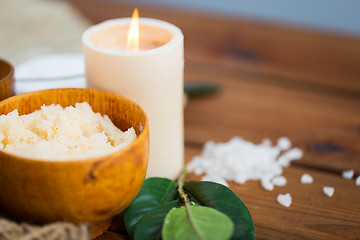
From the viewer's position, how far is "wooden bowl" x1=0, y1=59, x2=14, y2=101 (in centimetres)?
47

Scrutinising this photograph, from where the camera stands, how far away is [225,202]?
0.44 metres

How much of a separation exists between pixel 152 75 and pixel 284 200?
0.21m

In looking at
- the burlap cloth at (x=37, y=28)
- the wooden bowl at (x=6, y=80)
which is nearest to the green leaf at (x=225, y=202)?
the wooden bowl at (x=6, y=80)

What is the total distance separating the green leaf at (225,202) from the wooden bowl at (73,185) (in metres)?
0.08

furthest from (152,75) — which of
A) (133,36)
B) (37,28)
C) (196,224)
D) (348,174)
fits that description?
(37,28)

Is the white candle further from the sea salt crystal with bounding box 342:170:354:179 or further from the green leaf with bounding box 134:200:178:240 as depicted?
the sea salt crystal with bounding box 342:170:354:179

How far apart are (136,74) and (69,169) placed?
6.1 inches

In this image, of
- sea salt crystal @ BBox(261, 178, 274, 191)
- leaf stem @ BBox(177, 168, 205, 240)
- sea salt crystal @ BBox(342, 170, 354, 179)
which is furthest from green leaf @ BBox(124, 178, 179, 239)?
sea salt crystal @ BBox(342, 170, 354, 179)

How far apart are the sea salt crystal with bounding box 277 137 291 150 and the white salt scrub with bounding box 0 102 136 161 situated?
0.27 m

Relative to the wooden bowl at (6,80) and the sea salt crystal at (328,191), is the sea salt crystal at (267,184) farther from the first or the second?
the wooden bowl at (6,80)

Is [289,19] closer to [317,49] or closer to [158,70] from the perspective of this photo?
[317,49]

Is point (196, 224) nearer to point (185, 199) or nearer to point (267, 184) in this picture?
point (185, 199)

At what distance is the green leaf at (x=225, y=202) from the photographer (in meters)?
0.41

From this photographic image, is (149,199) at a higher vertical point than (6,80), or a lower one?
lower
